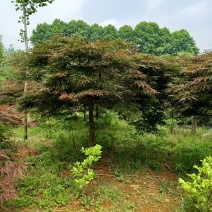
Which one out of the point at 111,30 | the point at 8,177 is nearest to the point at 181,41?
the point at 111,30

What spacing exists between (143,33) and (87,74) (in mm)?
31863

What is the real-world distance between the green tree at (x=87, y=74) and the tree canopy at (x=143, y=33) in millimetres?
28294

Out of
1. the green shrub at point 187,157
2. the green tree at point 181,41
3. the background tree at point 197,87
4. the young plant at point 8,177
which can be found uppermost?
the green tree at point 181,41

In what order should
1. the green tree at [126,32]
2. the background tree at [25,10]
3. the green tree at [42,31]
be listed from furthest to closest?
the green tree at [126,32] < the green tree at [42,31] < the background tree at [25,10]

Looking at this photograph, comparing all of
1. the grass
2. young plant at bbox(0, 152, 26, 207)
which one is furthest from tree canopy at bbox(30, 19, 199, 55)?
young plant at bbox(0, 152, 26, 207)

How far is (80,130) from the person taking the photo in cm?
554

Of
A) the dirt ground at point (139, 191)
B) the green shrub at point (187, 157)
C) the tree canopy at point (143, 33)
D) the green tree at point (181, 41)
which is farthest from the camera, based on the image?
the green tree at point (181, 41)

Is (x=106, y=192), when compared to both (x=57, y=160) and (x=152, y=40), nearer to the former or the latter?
(x=57, y=160)

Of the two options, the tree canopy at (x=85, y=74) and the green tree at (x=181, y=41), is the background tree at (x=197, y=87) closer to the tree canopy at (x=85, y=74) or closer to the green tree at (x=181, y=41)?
the tree canopy at (x=85, y=74)

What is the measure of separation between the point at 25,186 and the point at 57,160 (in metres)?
0.82

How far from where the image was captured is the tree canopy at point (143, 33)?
Answer: 3075 centimetres

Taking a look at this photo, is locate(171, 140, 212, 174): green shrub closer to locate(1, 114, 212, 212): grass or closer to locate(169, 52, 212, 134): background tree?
locate(1, 114, 212, 212): grass

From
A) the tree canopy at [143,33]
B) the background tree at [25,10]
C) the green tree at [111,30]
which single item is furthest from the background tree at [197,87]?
the green tree at [111,30]

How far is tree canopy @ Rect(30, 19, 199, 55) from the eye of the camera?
3075 cm
